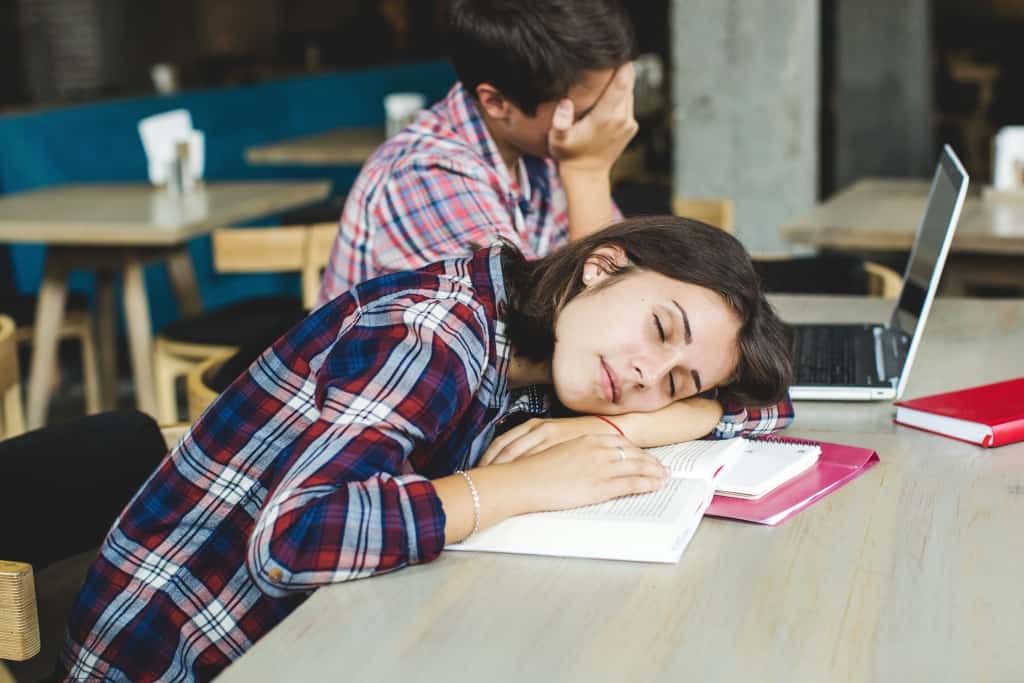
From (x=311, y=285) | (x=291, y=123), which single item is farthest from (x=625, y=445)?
(x=291, y=123)

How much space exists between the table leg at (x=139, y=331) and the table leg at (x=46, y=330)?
199mm

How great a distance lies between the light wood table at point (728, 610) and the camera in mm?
998

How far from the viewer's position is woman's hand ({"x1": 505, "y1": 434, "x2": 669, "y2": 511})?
1.28 meters

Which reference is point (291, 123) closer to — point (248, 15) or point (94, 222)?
point (94, 222)

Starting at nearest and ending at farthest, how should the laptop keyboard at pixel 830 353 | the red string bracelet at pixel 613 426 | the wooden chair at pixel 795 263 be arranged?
Answer: the red string bracelet at pixel 613 426
the laptop keyboard at pixel 830 353
the wooden chair at pixel 795 263

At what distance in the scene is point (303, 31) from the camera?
12.3 m

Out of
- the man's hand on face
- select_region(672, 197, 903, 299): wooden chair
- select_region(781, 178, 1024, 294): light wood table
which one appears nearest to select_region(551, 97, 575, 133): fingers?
the man's hand on face

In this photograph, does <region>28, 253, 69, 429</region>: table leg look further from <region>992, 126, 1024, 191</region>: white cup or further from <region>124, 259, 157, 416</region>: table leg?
<region>992, 126, 1024, 191</region>: white cup

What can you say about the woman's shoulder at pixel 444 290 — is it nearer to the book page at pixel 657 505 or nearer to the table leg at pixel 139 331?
the book page at pixel 657 505

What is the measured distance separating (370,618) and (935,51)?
11548 mm

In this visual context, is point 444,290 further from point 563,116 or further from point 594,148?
point 594,148

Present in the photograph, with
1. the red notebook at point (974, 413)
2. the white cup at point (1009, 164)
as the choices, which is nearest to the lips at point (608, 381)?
the red notebook at point (974, 413)

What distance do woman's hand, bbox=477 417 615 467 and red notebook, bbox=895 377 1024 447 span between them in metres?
0.43

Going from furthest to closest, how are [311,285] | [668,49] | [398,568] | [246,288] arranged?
[668,49], [246,288], [311,285], [398,568]
